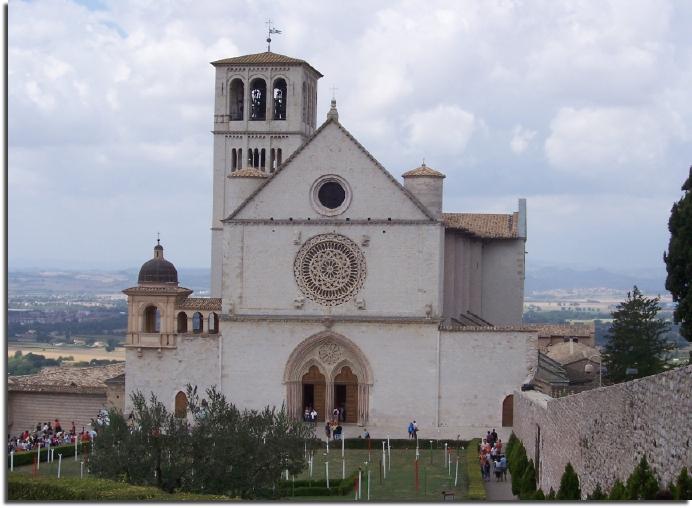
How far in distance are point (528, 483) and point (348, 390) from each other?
19.8m

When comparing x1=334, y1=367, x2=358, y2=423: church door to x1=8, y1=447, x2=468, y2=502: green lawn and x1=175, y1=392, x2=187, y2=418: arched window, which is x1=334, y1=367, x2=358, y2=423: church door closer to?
x1=8, y1=447, x2=468, y2=502: green lawn

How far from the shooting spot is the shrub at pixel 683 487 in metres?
21.1

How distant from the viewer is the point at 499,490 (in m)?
42.0

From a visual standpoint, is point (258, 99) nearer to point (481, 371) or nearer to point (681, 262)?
A: point (481, 371)

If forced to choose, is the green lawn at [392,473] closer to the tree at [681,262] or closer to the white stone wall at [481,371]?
the white stone wall at [481,371]

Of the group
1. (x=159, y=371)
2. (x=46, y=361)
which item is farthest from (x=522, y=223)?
(x=46, y=361)

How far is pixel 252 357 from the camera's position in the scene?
5788 cm

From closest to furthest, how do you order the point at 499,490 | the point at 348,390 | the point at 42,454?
the point at 499,490 < the point at 42,454 < the point at 348,390

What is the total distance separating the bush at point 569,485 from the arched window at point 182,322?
30.8 meters

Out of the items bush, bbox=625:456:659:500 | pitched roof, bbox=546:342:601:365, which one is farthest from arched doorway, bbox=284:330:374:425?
bush, bbox=625:456:659:500

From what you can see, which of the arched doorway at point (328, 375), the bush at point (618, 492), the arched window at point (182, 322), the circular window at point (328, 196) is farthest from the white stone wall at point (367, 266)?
the bush at point (618, 492)

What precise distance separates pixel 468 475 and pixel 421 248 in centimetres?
1422

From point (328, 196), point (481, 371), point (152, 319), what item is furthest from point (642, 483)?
point (152, 319)

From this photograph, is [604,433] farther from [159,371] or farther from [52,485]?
[159,371]
